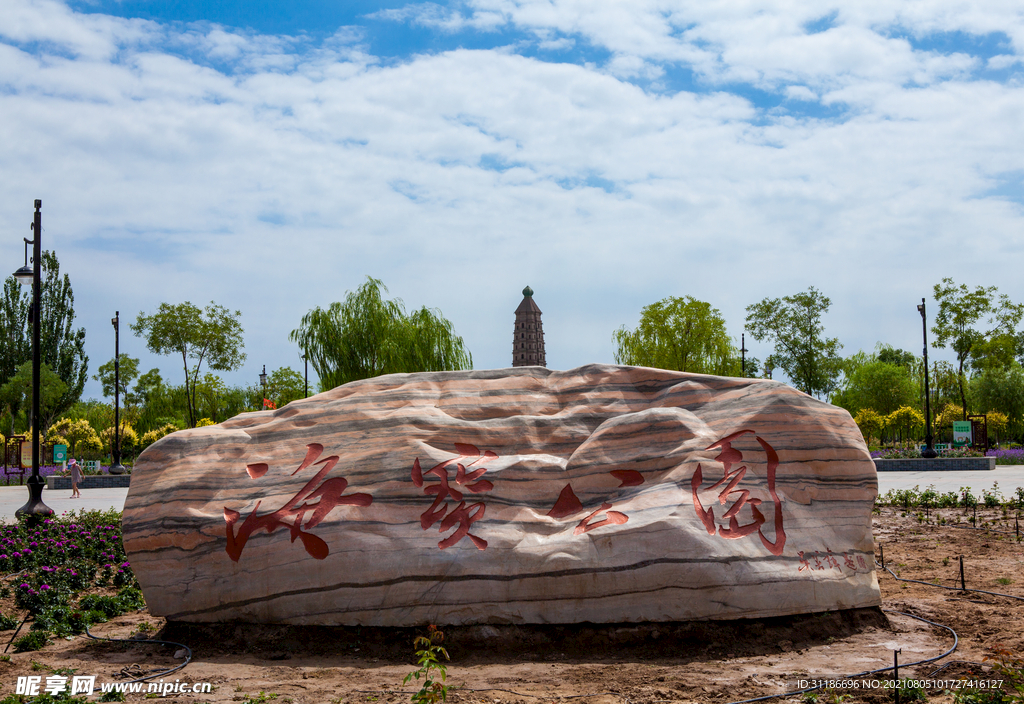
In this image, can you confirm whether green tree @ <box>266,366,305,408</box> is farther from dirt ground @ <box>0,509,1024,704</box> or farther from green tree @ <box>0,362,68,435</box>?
dirt ground @ <box>0,509,1024,704</box>

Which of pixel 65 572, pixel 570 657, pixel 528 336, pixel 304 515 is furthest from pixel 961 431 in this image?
pixel 65 572

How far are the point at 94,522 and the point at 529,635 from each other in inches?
338

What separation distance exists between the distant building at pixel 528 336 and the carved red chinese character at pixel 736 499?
77.2 feet

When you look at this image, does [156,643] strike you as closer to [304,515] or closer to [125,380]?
[304,515]

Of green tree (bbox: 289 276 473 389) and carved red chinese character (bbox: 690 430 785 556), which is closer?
carved red chinese character (bbox: 690 430 785 556)

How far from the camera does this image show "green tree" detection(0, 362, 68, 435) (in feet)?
125

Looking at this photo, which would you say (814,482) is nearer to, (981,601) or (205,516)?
(981,601)

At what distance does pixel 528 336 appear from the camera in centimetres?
3039

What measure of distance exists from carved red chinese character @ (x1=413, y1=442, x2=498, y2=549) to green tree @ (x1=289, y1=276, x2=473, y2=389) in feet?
63.0

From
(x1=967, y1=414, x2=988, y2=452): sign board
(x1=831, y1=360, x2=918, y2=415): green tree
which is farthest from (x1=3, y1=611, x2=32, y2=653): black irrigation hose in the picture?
(x1=831, y1=360, x2=918, y2=415): green tree

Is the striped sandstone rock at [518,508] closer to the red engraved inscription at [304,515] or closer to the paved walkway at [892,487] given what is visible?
the red engraved inscription at [304,515]

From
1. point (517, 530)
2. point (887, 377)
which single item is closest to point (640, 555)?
point (517, 530)

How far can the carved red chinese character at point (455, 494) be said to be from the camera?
20.3ft

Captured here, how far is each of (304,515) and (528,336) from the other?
2413 cm
